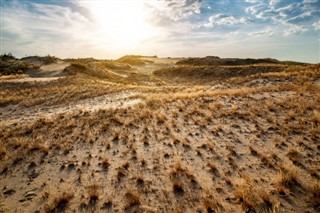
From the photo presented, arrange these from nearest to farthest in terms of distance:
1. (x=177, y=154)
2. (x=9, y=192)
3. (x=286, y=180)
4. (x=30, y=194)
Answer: (x=286, y=180) → (x=30, y=194) → (x=9, y=192) → (x=177, y=154)

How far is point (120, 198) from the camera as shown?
6.39 m

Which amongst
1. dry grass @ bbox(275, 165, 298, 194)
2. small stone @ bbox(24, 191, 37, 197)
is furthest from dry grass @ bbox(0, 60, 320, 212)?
small stone @ bbox(24, 191, 37, 197)

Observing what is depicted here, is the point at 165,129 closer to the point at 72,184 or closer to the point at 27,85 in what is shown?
the point at 72,184

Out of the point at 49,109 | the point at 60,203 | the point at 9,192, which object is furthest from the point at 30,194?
the point at 49,109

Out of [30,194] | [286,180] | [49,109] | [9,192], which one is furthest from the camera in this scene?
[49,109]

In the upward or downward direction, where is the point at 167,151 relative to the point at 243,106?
downward

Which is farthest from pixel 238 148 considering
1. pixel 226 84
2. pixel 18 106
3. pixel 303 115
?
pixel 18 106

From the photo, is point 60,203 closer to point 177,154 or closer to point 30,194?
point 30,194

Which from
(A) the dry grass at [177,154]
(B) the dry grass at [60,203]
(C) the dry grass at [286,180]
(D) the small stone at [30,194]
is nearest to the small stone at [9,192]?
(A) the dry grass at [177,154]

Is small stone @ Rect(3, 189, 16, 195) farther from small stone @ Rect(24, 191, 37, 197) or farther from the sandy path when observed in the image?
the sandy path

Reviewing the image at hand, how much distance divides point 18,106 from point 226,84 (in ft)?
61.1

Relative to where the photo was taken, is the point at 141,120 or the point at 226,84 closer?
the point at 141,120

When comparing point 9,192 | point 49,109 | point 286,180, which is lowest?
point 9,192

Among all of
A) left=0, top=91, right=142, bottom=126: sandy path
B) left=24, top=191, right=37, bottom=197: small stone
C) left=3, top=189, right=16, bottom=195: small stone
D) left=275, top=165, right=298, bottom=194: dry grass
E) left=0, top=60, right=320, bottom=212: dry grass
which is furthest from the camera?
left=0, top=91, right=142, bottom=126: sandy path
